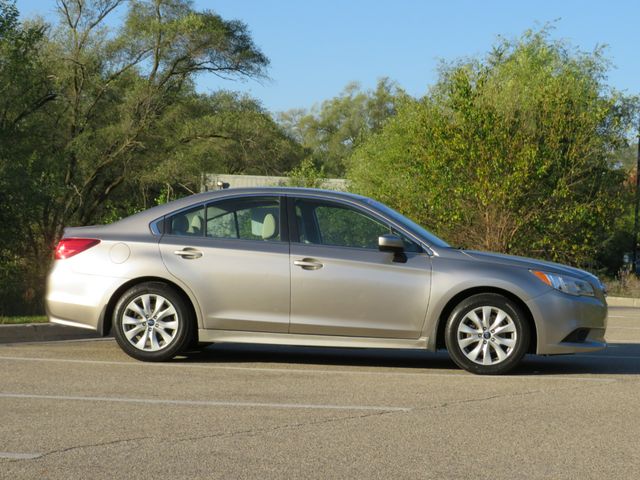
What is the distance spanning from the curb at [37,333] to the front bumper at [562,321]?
5.21 meters

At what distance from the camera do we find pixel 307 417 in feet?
23.3

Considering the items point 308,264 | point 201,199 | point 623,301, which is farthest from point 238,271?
point 623,301

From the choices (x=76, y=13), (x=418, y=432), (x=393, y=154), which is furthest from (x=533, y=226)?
(x=418, y=432)

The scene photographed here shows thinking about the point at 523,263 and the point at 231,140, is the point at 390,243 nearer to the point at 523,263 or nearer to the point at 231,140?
the point at 523,263

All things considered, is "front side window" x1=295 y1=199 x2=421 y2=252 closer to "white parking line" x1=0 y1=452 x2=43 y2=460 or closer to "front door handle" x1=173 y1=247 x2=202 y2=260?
"front door handle" x1=173 y1=247 x2=202 y2=260

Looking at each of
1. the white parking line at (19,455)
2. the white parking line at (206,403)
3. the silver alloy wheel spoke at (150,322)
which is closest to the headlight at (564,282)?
the white parking line at (206,403)

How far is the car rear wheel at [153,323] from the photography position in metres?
9.82

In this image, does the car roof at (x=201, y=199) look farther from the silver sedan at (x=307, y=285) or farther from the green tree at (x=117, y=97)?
the green tree at (x=117, y=97)

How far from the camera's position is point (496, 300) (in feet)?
31.2

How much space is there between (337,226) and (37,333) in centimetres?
403

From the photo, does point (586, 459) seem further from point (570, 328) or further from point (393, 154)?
point (393, 154)

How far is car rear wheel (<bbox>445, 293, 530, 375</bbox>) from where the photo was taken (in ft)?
31.1

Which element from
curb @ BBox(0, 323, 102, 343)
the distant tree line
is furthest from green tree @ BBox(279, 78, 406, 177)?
curb @ BBox(0, 323, 102, 343)

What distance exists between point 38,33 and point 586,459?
76.2 ft
